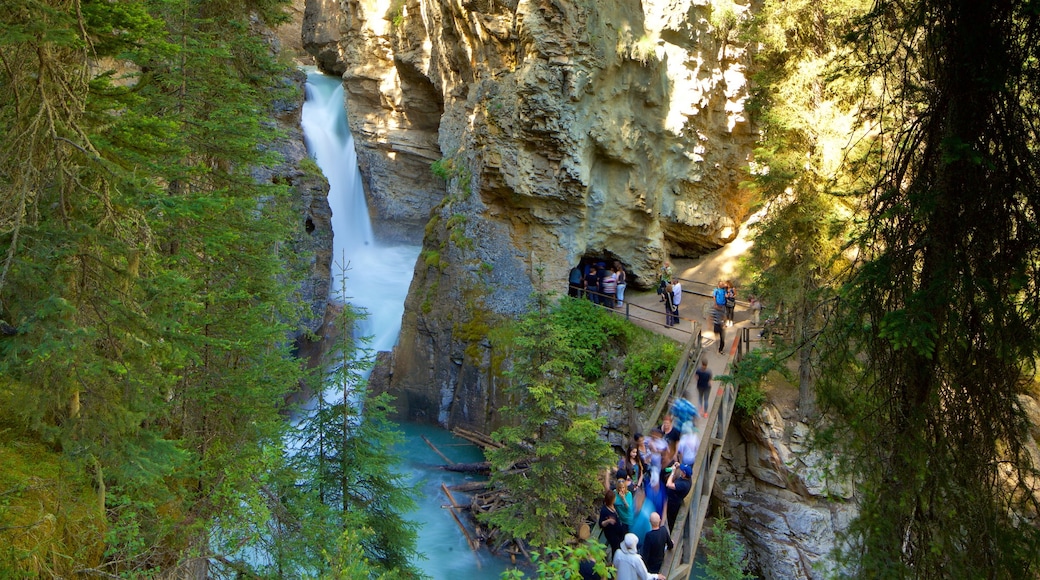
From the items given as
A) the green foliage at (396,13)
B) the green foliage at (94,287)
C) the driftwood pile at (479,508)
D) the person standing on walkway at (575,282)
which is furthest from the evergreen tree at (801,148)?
the green foliage at (396,13)

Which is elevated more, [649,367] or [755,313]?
[755,313]

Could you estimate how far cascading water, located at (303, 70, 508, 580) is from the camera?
18484mm

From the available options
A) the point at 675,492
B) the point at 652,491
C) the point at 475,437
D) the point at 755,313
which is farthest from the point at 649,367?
the point at 652,491

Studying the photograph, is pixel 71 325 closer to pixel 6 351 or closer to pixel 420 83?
pixel 6 351

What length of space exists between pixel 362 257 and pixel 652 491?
2037 cm

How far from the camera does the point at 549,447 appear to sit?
11.3m

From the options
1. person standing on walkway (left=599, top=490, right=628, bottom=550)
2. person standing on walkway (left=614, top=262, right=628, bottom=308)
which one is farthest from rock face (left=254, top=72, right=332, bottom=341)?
person standing on walkway (left=599, top=490, right=628, bottom=550)

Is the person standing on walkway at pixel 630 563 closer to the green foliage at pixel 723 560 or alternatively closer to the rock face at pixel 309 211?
the green foliage at pixel 723 560

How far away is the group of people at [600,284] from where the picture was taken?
1862cm

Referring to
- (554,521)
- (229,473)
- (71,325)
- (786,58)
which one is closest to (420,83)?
(786,58)

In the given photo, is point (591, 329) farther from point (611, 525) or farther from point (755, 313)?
point (611, 525)

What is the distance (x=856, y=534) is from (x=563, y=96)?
44.3 feet

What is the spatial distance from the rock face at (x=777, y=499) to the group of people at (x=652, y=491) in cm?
480

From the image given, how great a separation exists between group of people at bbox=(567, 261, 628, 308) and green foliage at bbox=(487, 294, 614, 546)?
21.0ft
